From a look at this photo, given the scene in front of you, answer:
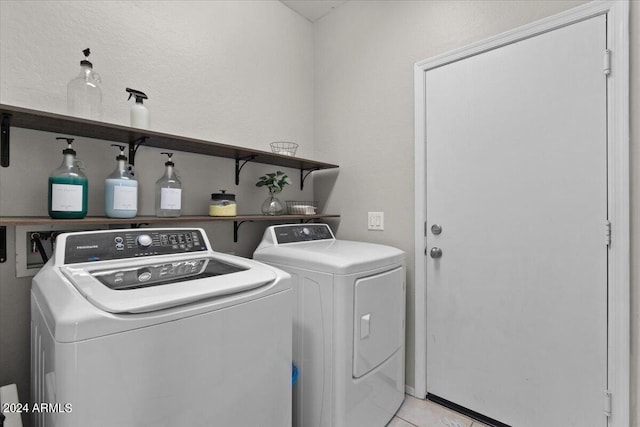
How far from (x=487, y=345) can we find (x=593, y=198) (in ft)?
3.01

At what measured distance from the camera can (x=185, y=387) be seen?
821 millimetres

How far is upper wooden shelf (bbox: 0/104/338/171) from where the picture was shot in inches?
43.6

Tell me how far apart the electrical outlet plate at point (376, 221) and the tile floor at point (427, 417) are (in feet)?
3.67

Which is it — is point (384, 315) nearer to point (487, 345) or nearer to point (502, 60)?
point (487, 345)

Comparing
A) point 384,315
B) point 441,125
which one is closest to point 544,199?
point 441,125

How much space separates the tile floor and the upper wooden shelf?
5.60ft

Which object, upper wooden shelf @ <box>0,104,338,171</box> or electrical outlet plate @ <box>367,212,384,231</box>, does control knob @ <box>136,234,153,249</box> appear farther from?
electrical outlet plate @ <box>367,212,384,231</box>

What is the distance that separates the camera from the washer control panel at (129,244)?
3.64 feet

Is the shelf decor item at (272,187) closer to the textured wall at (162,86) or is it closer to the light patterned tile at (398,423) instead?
the textured wall at (162,86)

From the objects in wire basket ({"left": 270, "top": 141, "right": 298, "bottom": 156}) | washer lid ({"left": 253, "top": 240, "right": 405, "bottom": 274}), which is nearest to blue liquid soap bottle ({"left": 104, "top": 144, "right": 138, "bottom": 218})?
washer lid ({"left": 253, "top": 240, "right": 405, "bottom": 274})

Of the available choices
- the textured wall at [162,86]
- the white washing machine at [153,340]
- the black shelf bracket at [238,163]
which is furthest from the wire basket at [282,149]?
the white washing machine at [153,340]

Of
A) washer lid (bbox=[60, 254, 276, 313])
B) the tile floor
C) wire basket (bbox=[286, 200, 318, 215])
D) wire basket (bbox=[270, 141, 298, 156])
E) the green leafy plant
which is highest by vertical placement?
wire basket (bbox=[270, 141, 298, 156])

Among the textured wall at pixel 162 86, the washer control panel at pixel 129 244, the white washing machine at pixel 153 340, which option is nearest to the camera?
the white washing machine at pixel 153 340

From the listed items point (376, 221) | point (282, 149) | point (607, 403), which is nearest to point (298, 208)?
point (282, 149)
